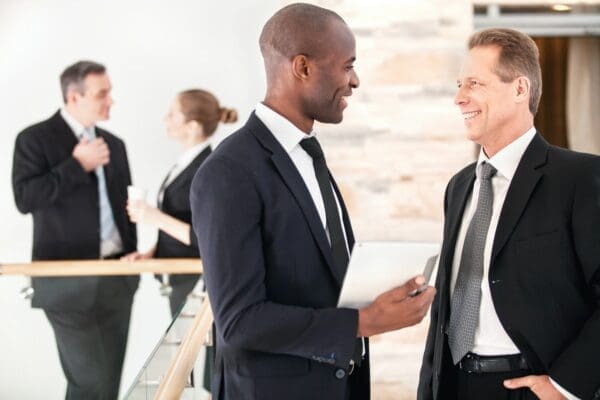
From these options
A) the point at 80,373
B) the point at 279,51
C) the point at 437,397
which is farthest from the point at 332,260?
the point at 80,373

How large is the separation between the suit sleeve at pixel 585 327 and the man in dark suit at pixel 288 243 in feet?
1.75

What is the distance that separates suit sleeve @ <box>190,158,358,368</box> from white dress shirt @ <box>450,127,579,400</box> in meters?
0.60

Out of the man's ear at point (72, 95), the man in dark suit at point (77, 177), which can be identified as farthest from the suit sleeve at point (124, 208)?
the man's ear at point (72, 95)

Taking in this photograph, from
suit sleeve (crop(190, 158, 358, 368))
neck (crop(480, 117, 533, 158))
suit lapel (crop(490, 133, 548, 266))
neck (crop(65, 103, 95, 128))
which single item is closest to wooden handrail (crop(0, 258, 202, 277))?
neck (crop(65, 103, 95, 128))

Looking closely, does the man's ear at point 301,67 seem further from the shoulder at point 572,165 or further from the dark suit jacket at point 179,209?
the dark suit jacket at point 179,209

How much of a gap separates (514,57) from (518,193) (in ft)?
1.37

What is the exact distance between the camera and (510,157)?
247 cm

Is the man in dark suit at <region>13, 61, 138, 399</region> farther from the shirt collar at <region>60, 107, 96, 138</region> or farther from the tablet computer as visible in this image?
the tablet computer

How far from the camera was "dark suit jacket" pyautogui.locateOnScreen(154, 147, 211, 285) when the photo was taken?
5242 mm

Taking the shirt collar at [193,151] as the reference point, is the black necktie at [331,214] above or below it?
above

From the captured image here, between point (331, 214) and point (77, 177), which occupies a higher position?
point (331, 214)

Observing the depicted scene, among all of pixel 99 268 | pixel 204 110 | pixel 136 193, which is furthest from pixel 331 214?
pixel 204 110

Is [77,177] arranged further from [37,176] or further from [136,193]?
[136,193]

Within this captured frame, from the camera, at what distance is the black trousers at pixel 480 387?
232 cm
